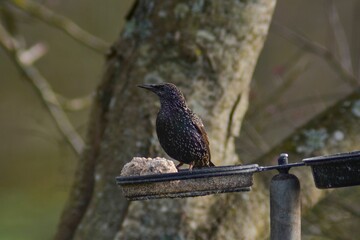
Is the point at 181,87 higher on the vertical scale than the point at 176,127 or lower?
higher

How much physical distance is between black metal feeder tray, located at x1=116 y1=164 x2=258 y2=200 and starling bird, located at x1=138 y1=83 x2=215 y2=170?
550 millimetres

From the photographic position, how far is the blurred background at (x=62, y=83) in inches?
380

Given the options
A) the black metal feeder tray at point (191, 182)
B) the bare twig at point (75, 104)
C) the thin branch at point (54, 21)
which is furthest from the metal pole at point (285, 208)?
the bare twig at point (75, 104)

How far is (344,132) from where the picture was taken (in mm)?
4793

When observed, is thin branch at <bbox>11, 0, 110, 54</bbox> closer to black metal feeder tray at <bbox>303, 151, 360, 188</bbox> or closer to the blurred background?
the blurred background

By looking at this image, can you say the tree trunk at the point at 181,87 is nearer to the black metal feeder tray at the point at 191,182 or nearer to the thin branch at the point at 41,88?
the black metal feeder tray at the point at 191,182

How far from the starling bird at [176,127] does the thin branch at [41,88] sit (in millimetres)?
3350

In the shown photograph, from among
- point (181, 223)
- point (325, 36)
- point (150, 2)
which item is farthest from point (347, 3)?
point (181, 223)

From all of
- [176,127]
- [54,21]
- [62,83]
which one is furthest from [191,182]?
[62,83]

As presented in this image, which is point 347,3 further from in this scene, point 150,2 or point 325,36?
point 150,2

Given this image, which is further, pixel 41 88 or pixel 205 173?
pixel 41 88

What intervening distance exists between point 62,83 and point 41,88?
396 centimetres

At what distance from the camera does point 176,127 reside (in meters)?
3.49

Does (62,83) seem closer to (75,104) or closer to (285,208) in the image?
(75,104)
